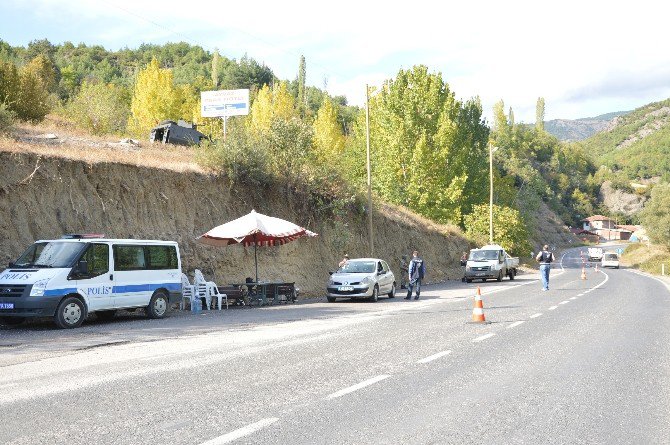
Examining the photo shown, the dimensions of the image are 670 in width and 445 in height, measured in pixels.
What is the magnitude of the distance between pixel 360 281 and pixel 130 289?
9.76 m

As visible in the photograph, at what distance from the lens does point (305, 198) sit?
114ft

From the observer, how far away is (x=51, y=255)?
1582 cm

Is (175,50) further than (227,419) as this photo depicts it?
Yes

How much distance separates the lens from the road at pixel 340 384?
584 centimetres

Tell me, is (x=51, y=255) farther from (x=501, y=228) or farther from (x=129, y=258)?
(x=501, y=228)

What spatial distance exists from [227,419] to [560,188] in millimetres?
178365

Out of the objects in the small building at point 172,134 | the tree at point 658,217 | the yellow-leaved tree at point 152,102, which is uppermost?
the yellow-leaved tree at point 152,102

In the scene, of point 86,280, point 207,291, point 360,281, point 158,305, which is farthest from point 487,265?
point 86,280

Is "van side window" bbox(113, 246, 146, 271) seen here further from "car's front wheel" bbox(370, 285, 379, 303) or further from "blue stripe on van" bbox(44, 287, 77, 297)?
"car's front wheel" bbox(370, 285, 379, 303)

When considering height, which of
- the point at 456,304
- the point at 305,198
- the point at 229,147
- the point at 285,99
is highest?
the point at 285,99

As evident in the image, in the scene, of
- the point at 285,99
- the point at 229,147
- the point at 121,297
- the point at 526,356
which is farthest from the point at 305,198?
the point at 285,99

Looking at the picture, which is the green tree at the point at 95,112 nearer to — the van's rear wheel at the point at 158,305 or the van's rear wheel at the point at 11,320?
the van's rear wheel at the point at 158,305

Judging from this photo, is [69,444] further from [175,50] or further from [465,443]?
[175,50]

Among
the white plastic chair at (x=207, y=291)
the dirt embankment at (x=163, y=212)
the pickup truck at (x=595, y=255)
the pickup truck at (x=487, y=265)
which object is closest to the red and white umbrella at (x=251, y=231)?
the white plastic chair at (x=207, y=291)
